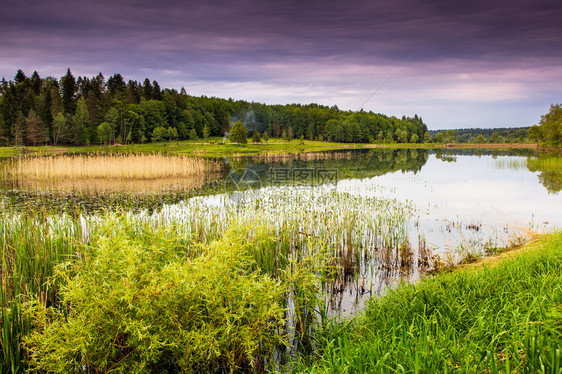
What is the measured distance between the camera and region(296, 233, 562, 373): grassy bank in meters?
3.44

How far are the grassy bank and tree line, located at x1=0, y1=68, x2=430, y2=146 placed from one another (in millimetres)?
84956

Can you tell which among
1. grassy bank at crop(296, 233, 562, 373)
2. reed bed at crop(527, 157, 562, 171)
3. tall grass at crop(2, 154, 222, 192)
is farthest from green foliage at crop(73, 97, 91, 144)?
grassy bank at crop(296, 233, 562, 373)

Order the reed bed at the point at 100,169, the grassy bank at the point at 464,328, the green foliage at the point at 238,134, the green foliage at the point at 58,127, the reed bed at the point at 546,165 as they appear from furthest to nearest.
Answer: the green foliage at the point at 238,134 → the green foliage at the point at 58,127 → the reed bed at the point at 546,165 → the reed bed at the point at 100,169 → the grassy bank at the point at 464,328

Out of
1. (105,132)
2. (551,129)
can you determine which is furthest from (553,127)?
(105,132)

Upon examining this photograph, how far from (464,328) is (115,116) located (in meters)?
96.8

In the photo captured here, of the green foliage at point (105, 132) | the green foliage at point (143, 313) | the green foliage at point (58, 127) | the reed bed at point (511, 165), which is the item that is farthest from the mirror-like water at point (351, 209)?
the green foliage at point (105, 132)

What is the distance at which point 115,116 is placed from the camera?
88062 mm

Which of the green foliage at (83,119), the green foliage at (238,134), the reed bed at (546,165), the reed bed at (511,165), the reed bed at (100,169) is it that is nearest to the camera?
the reed bed at (100,169)

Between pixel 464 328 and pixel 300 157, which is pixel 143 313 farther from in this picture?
pixel 300 157

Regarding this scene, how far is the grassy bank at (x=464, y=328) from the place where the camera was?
11.3 ft

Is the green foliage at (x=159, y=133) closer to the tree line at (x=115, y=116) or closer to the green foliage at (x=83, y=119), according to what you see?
the tree line at (x=115, y=116)

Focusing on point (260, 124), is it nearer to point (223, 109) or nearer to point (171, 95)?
point (223, 109)

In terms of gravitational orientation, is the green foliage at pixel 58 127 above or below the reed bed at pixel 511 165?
above

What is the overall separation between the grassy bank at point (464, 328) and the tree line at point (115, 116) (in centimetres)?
8496
